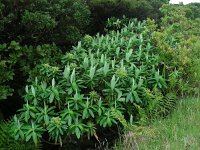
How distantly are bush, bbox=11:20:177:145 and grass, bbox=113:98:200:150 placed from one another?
0.85 feet

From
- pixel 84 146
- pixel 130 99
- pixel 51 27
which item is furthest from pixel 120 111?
pixel 51 27

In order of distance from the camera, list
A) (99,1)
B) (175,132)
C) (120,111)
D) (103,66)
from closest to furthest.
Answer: (175,132), (120,111), (103,66), (99,1)

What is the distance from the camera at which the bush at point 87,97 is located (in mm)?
5105

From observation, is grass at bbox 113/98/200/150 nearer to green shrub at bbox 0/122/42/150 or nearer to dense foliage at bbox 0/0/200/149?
dense foliage at bbox 0/0/200/149

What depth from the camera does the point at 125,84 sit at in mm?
5637

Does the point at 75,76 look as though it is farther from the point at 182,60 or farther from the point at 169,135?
the point at 182,60

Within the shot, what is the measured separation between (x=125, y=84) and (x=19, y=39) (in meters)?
1.98

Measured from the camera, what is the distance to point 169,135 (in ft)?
16.5

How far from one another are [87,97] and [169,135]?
1161mm

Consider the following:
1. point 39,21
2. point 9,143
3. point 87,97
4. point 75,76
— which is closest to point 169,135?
point 87,97

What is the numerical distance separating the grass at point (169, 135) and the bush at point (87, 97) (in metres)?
0.26

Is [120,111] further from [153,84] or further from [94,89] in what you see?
[153,84]

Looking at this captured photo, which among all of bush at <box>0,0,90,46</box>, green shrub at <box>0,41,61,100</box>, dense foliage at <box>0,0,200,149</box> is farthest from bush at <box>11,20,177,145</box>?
bush at <box>0,0,90,46</box>

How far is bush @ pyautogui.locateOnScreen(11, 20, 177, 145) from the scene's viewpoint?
511 cm
